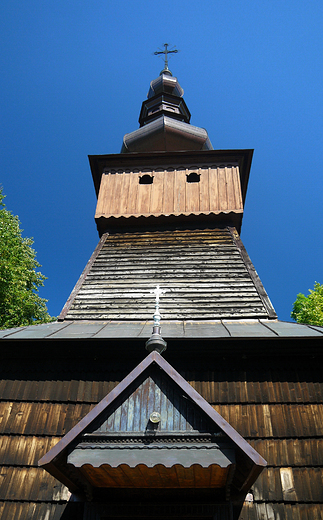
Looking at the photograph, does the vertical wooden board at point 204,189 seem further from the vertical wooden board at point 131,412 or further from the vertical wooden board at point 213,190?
the vertical wooden board at point 131,412

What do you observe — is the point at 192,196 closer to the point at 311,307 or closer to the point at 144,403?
the point at 144,403

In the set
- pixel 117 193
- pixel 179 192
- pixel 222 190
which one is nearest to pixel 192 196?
pixel 179 192

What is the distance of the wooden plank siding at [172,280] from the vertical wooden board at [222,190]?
2.49 ft

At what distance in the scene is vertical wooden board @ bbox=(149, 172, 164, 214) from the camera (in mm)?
9984

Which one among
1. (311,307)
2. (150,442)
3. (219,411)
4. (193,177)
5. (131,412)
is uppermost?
(311,307)

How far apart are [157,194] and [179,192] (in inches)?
24.0

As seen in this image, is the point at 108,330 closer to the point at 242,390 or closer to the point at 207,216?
the point at 242,390

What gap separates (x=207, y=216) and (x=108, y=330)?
462 centimetres

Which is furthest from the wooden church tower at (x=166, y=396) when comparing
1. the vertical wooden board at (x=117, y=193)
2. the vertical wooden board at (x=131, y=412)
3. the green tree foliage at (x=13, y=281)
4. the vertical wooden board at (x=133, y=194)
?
the green tree foliage at (x=13, y=281)

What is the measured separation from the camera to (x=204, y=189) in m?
10.3

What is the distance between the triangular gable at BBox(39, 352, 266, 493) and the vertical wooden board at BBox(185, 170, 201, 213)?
6.12m

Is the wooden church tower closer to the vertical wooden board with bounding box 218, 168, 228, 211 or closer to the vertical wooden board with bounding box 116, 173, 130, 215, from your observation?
the vertical wooden board with bounding box 218, 168, 228, 211

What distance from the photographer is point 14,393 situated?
5.70 m

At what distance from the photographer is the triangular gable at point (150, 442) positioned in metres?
3.71
